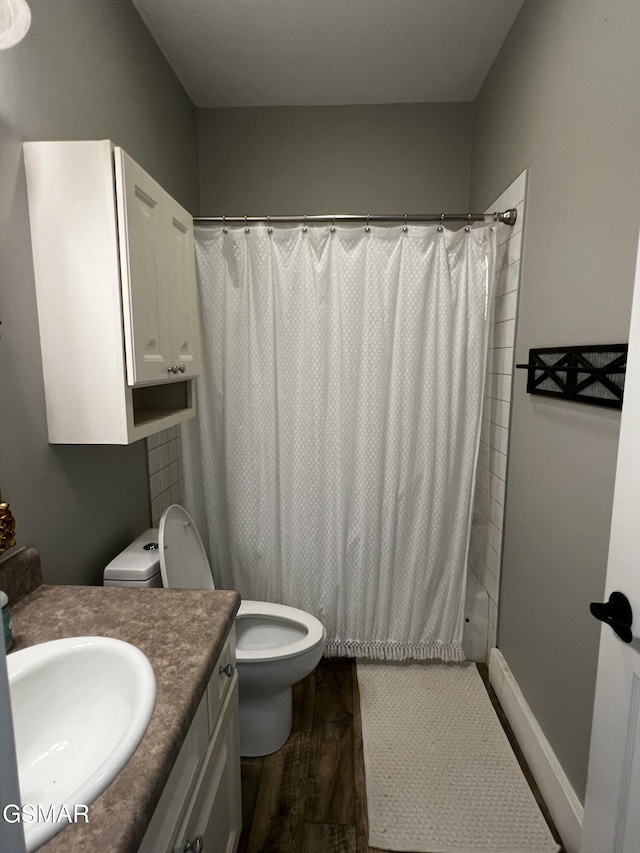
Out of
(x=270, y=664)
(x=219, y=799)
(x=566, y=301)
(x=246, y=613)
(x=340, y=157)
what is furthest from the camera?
(x=340, y=157)

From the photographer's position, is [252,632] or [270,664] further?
[252,632]

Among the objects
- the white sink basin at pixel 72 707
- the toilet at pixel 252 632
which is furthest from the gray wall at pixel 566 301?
the white sink basin at pixel 72 707

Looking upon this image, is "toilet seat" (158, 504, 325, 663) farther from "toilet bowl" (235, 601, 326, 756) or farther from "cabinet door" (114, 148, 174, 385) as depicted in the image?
"cabinet door" (114, 148, 174, 385)

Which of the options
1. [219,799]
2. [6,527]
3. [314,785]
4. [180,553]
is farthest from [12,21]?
[314,785]

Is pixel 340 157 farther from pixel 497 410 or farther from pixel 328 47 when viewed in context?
pixel 497 410

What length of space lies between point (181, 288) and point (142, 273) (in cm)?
31

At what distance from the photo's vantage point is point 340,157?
2.34 metres

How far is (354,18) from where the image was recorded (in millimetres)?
1718

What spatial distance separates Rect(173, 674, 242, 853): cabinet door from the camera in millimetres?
837

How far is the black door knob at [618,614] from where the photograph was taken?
77 centimetres

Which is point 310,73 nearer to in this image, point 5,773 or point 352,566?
point 352,566

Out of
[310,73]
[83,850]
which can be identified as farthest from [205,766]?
[310,73]

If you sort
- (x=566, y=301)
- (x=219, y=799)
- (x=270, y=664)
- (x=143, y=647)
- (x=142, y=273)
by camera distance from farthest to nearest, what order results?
(x=270, y=664) → (x=566, y=301) → (x=142, y=273) → (x=219, y=799) → (x=143, y=647)

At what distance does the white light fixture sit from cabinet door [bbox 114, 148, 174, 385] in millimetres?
237
